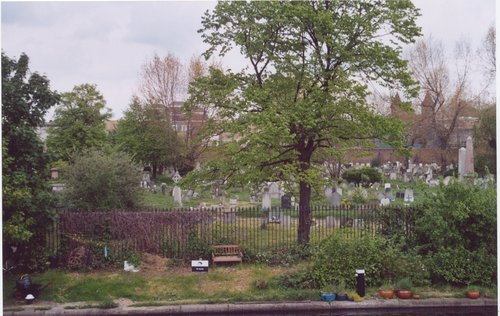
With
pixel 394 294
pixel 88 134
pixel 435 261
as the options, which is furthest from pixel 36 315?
pixel 88 134

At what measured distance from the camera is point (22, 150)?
11.6m

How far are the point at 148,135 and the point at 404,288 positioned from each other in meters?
27.1

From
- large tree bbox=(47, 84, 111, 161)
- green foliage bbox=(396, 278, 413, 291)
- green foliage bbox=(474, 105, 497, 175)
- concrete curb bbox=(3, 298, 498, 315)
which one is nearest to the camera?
concrete curb bbox=(3, 298, 498, 315)

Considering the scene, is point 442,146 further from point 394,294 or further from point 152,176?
point 394,294

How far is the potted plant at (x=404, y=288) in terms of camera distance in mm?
11144

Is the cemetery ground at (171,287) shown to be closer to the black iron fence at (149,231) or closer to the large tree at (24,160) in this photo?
the black iron fence at (149,231)

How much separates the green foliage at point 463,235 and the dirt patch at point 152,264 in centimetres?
621

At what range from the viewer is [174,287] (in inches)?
467

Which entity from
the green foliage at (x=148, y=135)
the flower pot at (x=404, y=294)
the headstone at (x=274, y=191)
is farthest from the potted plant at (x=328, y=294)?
the green foliage at (x=148, y=135)

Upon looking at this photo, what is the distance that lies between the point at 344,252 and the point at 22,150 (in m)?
7.58

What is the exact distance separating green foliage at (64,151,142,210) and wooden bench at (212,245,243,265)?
4081mm

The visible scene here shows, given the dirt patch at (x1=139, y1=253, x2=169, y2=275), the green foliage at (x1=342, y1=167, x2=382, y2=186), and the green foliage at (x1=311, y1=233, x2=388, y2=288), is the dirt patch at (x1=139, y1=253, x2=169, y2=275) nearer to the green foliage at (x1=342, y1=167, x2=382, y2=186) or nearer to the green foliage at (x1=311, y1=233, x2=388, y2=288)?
the green foliage at (x1=311, y1=233, x2=388, y2=288)

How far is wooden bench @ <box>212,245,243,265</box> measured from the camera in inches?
514

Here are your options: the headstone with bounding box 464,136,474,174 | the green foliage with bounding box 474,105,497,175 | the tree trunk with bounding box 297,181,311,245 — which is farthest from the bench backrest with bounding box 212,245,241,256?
the green foliage with bounding box 474,105,497,175
